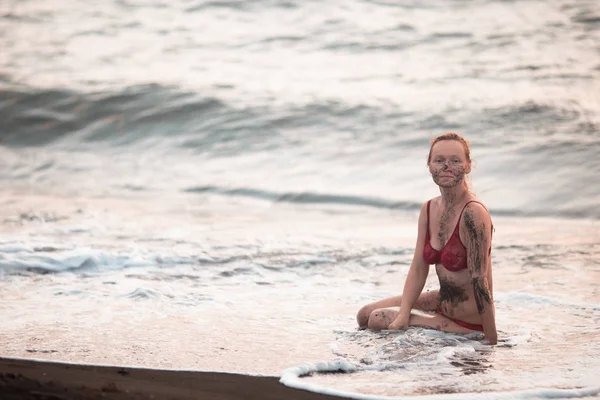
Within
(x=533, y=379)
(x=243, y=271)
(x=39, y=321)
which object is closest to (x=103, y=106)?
(x=243, y=271)

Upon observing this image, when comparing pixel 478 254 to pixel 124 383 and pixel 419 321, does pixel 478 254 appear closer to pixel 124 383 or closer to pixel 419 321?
pixel 419 321

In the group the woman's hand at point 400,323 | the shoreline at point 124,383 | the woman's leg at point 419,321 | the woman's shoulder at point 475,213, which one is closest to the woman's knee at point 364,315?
the woman's leg at point 419,321

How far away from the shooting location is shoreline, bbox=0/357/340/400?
3.81m

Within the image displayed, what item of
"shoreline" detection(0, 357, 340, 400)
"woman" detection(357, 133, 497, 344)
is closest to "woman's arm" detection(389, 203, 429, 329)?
"woman" detection(357, 133, 497, 344)

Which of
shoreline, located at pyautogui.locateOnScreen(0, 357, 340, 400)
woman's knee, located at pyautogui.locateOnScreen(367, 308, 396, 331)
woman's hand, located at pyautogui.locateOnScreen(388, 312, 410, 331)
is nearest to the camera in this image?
shoreline, located at pyautogui.locateOnScreen(0, 357, 340, 400)

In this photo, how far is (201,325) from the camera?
229 inches

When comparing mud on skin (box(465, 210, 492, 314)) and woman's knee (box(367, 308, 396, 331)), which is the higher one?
mud on skin (box(465, 210, 492, 314))

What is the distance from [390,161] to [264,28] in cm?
746

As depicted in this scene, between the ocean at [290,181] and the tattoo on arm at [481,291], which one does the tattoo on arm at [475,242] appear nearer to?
the tattoo on arm at [481,291]

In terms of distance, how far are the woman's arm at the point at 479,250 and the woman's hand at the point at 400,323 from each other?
1.53ft

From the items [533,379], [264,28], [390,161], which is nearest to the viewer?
[533,379]

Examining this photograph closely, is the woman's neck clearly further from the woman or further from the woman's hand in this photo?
the woman's hand

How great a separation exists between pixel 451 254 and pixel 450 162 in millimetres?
551

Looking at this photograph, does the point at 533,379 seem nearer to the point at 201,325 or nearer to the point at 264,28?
the point at 201,325
